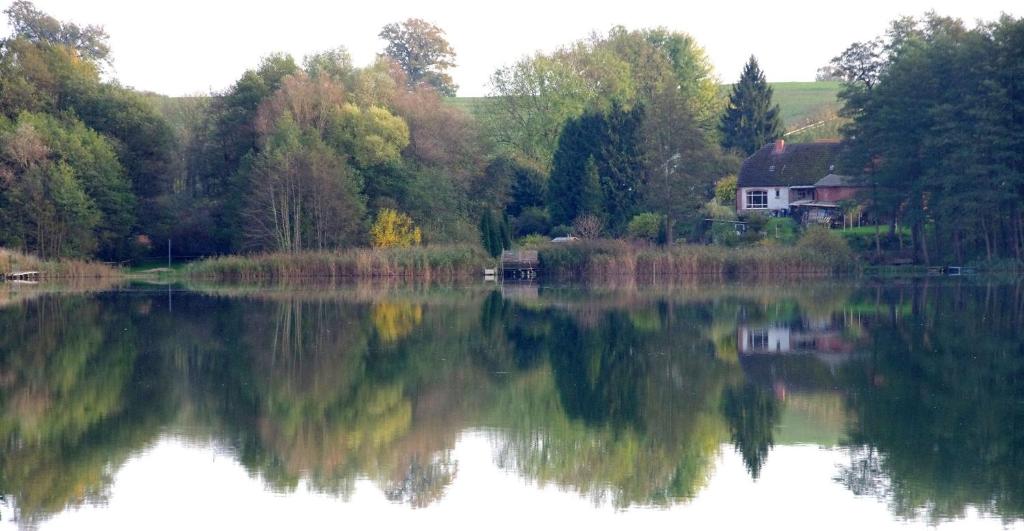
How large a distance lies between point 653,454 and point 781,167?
56566 mm

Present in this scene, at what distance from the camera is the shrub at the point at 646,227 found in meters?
57.8

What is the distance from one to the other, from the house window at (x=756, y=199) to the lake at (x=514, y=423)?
40.0 m

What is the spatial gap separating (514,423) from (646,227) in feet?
144

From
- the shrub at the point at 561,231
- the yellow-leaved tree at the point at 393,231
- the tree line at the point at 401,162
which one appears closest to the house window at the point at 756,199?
the tree line at the point at 401,162

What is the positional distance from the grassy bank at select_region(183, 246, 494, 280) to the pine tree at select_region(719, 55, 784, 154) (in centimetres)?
3108

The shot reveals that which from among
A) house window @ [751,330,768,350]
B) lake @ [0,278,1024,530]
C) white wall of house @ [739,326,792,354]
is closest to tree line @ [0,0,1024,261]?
lake @ [0,278,1024,530]

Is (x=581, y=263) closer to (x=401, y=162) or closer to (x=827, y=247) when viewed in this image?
(x=827, y=247)

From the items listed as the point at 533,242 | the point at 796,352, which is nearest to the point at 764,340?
the point at 796,352

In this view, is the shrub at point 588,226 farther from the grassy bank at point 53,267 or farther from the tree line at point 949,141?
the grassy bank at point 53,267

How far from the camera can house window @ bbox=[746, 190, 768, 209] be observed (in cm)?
6738

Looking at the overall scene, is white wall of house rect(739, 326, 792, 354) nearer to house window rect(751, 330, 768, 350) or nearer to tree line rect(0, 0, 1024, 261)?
house window rect(751, 330, 768, 350)

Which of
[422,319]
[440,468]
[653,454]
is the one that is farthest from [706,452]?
[422,319]

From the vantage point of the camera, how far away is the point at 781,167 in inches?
2650

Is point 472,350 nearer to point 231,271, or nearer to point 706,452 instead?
point 706,452
